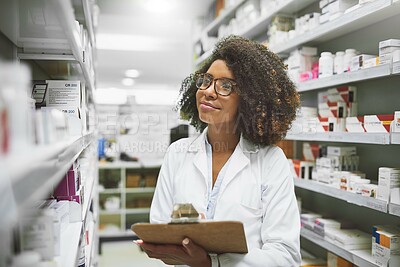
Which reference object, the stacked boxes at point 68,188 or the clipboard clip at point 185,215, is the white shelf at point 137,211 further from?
the clipboard clip at point 185,215

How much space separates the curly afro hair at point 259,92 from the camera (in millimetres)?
1719

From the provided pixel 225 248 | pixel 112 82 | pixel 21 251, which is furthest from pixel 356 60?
pixel 112 82

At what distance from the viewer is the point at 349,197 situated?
209 cm

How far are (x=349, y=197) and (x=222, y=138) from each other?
0.88 meters

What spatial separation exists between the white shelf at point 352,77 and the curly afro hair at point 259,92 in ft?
1.41

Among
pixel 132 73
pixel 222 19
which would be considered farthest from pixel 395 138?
pixel 132 73

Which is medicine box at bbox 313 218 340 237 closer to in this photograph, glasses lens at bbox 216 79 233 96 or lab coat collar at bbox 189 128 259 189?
lab coat collar at bbox 189 128 259 189

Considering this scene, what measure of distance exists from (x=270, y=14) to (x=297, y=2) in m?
0.27

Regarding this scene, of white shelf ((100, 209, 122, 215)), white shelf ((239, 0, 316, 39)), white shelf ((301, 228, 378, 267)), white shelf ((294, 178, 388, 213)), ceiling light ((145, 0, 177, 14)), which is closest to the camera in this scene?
white shelf ((294, 178, 388, 213))

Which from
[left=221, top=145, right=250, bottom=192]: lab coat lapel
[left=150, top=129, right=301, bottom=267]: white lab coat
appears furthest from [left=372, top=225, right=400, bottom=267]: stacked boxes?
[left=221, top=145, right=250, bottom=192]: lab coat lapel

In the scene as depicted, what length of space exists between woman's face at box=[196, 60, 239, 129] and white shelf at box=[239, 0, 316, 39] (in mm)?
1267

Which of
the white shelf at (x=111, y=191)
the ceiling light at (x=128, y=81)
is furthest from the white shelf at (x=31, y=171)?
the ceiling light at (x=128, y=81)

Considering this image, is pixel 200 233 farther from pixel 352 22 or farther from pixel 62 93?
pixel 352 22

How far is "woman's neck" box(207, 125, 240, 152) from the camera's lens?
177 cm
